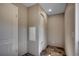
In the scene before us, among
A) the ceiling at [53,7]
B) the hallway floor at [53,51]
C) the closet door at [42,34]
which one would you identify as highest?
the ceiling at [53,7]

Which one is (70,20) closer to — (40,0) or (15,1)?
(40,0)

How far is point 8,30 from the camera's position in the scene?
1242 mm

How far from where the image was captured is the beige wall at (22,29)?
1217mm

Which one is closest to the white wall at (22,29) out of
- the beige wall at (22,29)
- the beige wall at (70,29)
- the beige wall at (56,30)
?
the beige wall at (22,29)

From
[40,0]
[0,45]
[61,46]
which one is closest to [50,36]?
[61,46]

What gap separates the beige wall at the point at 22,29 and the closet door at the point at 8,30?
0.17 feet

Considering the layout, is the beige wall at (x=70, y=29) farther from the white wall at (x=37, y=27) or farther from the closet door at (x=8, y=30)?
the closet door at (x=8, y=30)

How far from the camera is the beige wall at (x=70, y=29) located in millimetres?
1126

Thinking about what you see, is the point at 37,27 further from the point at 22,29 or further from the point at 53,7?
the point at 53,7

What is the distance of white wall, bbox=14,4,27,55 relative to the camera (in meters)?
1.22

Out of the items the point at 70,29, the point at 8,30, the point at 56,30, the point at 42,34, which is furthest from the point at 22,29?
the point at 70,29

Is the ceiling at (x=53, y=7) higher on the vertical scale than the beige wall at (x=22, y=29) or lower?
higher

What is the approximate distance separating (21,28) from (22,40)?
7.5 inches

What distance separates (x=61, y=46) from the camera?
120 centimetres
